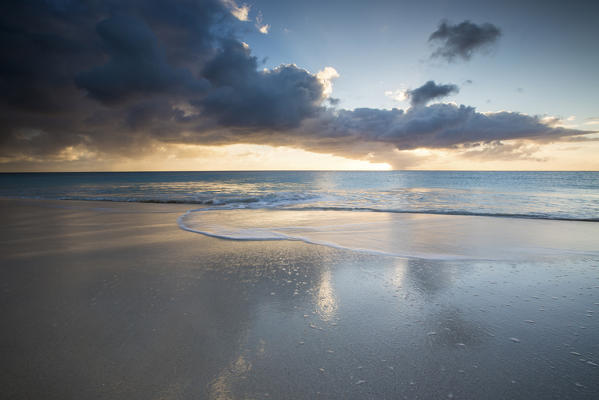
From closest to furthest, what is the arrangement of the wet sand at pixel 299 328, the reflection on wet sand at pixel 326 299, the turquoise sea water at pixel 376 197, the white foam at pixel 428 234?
the wet sand at pixel 299 328 → the reflection on wet sand at pixel 326 299 → the white foam at pixel 428 234 → the turquoise sea water at pixel 376 197

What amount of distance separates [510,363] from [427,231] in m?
6.09

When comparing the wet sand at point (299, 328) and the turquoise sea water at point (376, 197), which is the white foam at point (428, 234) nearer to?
the wet sand at point (299, 328)

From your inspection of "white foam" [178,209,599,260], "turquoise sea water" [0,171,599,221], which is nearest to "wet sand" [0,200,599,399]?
"white foam" [178,209,599,260]

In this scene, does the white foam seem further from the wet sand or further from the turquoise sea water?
the turquoise sea water

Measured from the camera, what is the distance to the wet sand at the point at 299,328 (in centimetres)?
203

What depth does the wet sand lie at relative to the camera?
2.03 meters

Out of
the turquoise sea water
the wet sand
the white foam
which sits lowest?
the wet sand

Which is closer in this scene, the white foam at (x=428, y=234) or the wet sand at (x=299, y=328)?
the wet sand at (x=299, y=328)

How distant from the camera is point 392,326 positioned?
2805mm

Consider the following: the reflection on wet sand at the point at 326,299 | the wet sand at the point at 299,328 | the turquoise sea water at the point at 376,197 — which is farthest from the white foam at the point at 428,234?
the turquoise sea water at the point at 376,197

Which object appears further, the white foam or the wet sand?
the white foam

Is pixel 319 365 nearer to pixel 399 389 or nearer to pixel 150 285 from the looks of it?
pixel 399 389

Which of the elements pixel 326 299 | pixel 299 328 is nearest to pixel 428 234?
pixel 326 299

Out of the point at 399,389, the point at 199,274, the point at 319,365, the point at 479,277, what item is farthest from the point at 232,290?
the point at 479,277
